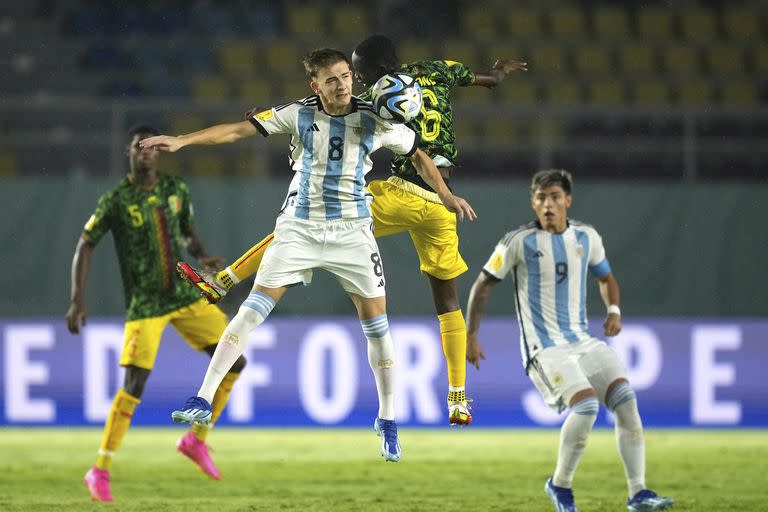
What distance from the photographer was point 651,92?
51.0ft

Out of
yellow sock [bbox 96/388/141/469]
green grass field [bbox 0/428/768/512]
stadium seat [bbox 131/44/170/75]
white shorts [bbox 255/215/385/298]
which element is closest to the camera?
white shorts [bbox 255/215/385/298]

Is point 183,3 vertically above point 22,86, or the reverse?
point 183,3

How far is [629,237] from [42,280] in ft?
20.3

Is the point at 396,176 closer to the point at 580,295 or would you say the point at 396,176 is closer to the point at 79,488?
the point at 580,295

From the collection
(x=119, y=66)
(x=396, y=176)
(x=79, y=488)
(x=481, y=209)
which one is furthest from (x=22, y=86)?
(x=396, y=176)

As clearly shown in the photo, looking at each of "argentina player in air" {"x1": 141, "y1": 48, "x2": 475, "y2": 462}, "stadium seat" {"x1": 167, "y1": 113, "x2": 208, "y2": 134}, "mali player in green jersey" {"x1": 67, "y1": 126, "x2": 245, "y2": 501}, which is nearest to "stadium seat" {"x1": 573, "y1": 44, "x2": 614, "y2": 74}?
"stadium seat" {"x1": 167, "y1": 113, "x2": 208, "y2": 134}

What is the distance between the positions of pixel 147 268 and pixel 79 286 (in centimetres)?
50

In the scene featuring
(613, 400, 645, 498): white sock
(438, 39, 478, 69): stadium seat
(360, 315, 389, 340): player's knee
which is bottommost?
(613, 400, 645, 498): white sock

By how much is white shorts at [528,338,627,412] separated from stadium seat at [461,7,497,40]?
9.26 meters

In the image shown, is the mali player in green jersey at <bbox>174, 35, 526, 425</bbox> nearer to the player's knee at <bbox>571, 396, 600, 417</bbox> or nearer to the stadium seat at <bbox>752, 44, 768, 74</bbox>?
the player's knee at <bbox>571, 396, 600, 417</bbox>

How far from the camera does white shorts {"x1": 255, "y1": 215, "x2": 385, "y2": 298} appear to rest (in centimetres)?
690

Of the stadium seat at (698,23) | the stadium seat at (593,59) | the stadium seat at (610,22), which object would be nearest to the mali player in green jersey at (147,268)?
the stadium seat at (593,59)

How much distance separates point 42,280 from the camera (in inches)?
523

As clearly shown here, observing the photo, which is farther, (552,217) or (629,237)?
(629,237)
